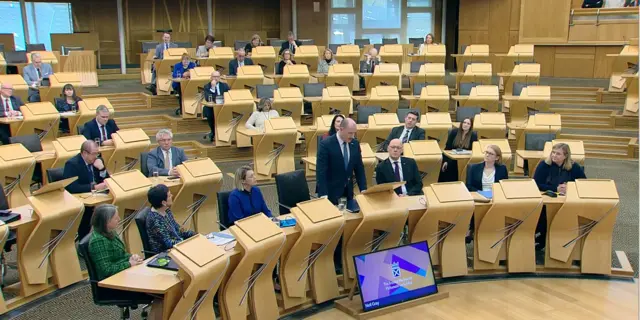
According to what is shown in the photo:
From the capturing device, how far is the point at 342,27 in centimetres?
1784

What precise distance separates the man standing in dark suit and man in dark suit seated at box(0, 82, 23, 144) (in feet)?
8.94

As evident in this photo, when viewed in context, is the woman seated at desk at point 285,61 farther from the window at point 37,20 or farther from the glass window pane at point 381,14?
the window at point 37,20

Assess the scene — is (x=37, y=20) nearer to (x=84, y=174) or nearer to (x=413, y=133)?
(x=84, y=174)

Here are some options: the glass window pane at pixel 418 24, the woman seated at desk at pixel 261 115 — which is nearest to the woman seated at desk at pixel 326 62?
the woman seated at desk at pixel 261 115

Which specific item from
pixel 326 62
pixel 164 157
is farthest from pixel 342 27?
pixel 164 157

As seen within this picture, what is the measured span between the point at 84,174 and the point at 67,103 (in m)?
3.55

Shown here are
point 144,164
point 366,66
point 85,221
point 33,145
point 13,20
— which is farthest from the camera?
point 13,20

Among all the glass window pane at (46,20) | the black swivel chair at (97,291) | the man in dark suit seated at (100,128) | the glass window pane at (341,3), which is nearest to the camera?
the black swivel chair at (97,291)

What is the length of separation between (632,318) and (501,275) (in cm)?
124

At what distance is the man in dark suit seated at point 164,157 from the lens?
677 centimetres

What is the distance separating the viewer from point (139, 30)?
16844 mm

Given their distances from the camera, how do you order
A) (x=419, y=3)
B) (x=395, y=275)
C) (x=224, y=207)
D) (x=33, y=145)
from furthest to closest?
1. (x=419, y=3)
2. (x=33, y=145)
3. (x=224, y=207)
4. (x=395, y=275)

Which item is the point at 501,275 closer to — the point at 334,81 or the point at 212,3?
the point at 334,81

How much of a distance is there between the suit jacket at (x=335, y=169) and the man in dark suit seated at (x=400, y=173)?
0.35 meters
